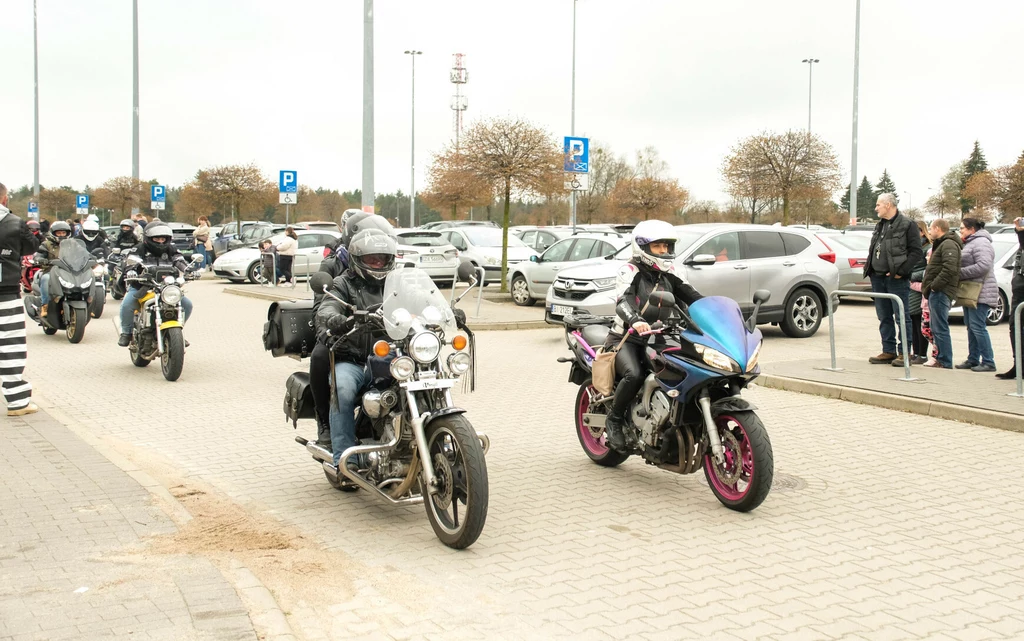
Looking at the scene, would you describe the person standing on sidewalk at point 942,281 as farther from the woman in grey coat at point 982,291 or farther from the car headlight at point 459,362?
the car headlight at point 459,362

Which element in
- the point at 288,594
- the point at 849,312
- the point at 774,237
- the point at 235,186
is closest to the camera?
the point at 288,594

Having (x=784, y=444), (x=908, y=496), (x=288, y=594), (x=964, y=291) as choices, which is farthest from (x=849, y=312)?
(x=288, y=594)

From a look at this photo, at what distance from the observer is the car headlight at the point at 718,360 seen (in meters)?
5.98

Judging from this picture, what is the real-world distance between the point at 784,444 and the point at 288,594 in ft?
15.8

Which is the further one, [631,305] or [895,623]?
[631,305]

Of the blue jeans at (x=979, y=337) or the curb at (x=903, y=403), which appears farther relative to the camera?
the blue jeans at (x=979, y=337)

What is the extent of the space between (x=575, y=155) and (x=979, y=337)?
36.5 ft

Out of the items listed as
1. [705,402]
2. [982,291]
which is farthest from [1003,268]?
[705,402]

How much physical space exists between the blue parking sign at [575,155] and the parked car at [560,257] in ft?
5.40

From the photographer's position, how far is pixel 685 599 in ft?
15.2

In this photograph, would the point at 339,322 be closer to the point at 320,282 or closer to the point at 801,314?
the point at 320,282

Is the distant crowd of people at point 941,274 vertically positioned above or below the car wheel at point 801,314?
above

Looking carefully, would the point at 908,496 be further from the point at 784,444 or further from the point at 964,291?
the point at 964,291

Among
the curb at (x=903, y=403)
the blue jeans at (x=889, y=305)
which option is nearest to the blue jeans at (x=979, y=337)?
the blue jeans at (x=889, y=305)
